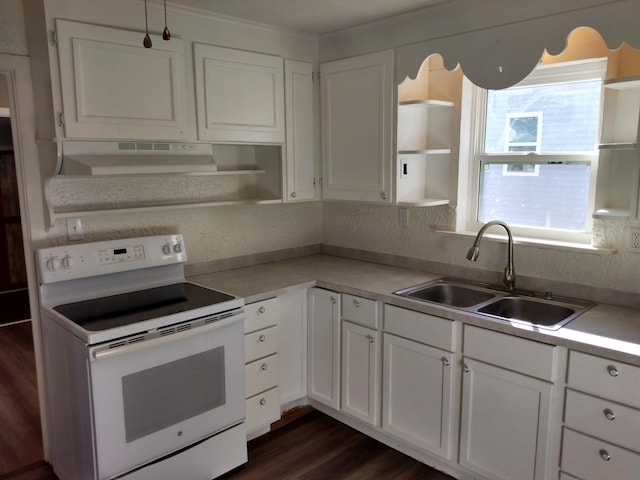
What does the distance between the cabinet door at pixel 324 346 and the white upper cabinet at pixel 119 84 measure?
1.20 meters

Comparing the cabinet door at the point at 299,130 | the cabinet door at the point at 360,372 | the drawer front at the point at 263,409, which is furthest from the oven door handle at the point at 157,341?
the cabinet door at the point at 299,130

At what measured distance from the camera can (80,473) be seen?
7.07 feet

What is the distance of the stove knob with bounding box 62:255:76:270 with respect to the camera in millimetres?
2322

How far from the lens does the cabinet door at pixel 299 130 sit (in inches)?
120

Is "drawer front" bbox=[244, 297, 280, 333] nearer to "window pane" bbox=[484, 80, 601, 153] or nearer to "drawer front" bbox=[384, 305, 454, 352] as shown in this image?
"drawer front" bbox=[384, 305, 454, 352]

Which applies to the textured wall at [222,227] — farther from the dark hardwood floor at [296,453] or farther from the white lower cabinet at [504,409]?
the white lower cabinet at [504,409]

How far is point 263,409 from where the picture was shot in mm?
2732

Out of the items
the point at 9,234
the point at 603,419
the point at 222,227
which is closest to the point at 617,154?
the point at 603,419

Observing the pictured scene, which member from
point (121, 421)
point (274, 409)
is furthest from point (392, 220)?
point (121, 421)

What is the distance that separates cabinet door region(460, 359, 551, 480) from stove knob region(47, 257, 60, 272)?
195cm

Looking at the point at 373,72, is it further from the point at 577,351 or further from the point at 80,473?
the point at 80,473

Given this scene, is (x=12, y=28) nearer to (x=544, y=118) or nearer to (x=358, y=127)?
(x=358, y=127)

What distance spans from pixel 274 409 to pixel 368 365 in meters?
0.60

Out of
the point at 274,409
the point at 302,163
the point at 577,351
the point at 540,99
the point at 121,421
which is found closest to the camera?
the point at 577,351
